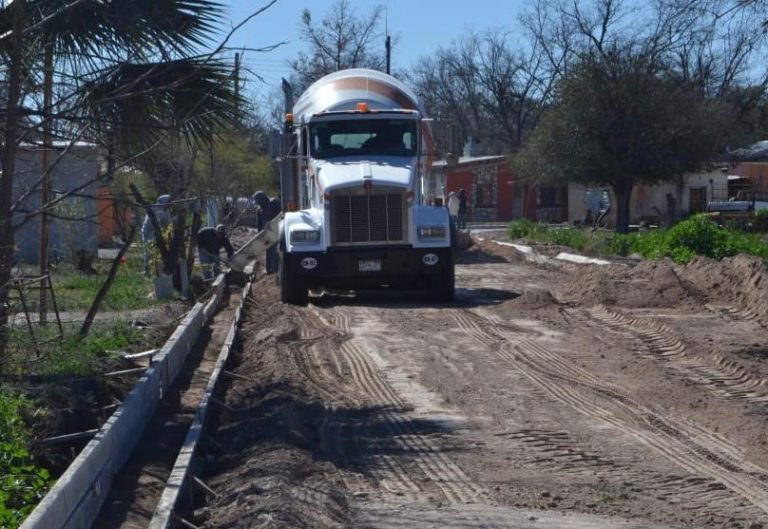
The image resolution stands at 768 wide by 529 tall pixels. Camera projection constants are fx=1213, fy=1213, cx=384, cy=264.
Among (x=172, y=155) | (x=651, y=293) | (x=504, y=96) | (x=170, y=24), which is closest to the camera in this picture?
(x=170, y=24)

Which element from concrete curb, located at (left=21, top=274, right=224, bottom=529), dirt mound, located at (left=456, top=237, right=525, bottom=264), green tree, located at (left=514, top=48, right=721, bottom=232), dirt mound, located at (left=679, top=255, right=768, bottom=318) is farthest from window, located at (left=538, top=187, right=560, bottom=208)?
concrete curb, located at (left=21, top=274, right=224, bottom=529)

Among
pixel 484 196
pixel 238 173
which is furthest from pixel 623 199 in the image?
pixel 484 196

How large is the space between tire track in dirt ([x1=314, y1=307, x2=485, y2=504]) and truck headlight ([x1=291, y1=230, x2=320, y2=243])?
530 cm

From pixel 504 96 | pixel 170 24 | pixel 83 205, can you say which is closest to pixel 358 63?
pixel 504 96

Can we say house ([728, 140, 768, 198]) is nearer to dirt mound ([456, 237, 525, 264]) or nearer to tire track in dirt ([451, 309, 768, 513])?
dirt mound ([456, 237, 525, 264])

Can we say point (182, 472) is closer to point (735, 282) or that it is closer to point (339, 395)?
point (339, 395)

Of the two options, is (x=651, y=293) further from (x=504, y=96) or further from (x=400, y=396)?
(x=504, y=96)

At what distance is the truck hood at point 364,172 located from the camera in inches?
791

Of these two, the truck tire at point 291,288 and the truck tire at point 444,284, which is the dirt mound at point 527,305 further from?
the truck tire at point 291,288

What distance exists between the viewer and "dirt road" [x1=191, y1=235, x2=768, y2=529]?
25.8 ft

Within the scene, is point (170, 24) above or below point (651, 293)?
above

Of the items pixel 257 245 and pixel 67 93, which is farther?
pixel 257 245

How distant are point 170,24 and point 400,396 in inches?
168

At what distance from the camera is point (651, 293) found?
65.9ft
